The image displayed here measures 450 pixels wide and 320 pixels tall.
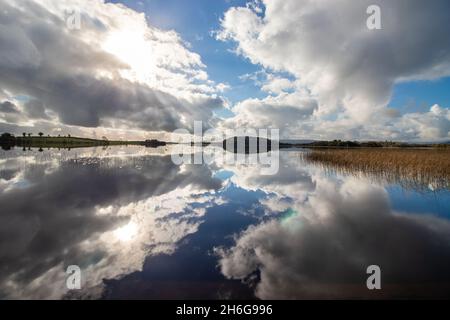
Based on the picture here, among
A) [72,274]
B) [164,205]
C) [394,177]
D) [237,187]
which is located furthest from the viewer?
[394,177]

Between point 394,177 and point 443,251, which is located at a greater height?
point 394,177

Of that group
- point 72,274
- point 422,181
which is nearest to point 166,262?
point 72,274

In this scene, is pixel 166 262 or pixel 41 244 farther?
pixel 41 244

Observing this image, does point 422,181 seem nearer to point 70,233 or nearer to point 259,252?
point 259,252

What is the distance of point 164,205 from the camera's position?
12289 mm

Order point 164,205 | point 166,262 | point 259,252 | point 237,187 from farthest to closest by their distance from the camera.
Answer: point 237,187
point 164,205
point 259,252
point 166,262

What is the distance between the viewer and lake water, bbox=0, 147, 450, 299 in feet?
17.4

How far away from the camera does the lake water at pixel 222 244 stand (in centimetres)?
532

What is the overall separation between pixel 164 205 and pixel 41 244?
216 inches

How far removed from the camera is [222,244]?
7625 millimetres

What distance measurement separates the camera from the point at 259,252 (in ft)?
23.2

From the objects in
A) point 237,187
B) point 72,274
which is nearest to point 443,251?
point 72,274
